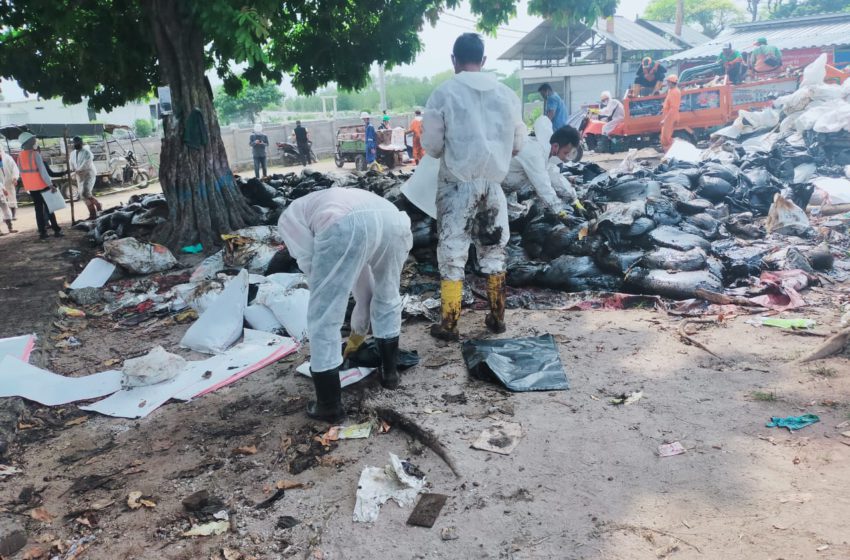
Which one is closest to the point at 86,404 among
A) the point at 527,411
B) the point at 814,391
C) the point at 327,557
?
the point at 327,557

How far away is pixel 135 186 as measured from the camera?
16.6m

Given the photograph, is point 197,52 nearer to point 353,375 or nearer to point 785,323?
point 353,375

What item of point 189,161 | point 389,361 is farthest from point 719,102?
point 389,361

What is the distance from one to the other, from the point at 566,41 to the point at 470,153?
25221 mm

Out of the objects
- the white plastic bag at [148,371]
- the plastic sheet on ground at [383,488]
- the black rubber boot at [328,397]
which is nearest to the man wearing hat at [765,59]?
the black rubber boot at [328,397]

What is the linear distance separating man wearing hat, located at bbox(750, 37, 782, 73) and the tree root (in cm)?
1577

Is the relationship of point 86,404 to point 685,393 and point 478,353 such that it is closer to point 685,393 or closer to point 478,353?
point 478,353

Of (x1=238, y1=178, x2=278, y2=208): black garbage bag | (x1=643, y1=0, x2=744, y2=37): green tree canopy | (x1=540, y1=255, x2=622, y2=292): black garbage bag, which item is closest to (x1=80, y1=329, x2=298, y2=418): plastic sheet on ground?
(x1=540, y1=255, x2=622, y2=292): black garbage bag

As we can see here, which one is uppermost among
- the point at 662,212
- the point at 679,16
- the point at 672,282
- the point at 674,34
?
the point at 679,16

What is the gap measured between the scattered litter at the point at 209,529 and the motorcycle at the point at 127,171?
16.1 meters

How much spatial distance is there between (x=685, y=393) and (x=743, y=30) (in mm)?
26006

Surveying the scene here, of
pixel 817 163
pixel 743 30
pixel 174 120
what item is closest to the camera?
pixel 174 120

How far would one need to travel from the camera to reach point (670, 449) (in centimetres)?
247

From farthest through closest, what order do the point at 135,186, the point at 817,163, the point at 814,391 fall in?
the point at 135,186 → the point at 817,163 → the point at 814,391
